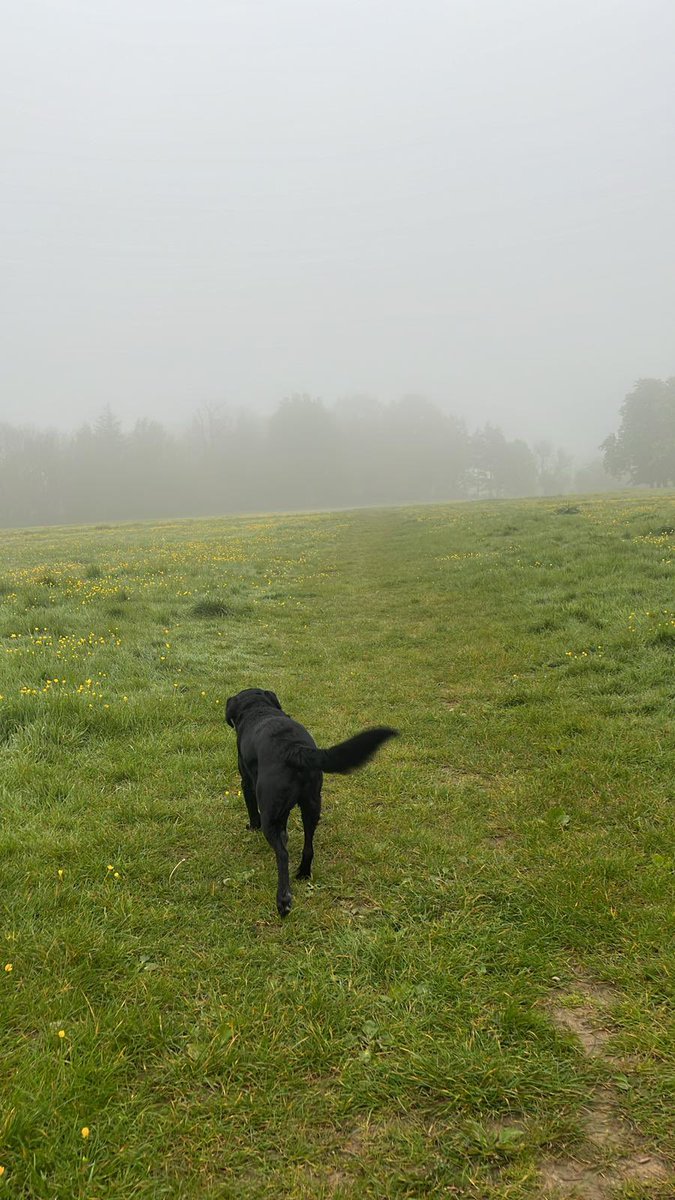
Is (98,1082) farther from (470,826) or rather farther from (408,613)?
(408,613)

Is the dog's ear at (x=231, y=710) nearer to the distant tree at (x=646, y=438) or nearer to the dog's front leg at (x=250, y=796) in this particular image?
the dog's front leg at (x=250, y=796)

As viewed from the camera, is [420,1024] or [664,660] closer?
[420,1024]

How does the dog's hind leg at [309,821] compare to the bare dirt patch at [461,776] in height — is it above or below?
above

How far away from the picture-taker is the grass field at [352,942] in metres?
2.66

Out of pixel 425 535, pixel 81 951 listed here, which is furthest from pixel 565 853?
pixel 425 535

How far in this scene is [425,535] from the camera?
28031mm

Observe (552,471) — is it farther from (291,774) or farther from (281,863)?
(281,863)

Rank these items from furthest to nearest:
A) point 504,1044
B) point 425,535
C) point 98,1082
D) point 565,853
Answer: point 425,535 → point 565,853 → point 504,1044 → point 98,1082

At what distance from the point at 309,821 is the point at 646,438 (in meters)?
90.9

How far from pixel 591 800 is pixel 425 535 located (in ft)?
76.5

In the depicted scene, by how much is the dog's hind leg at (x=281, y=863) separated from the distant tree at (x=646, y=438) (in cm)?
9021

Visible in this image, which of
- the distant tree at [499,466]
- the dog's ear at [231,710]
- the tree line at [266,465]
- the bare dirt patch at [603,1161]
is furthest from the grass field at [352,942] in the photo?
the distant tree at [499,466]

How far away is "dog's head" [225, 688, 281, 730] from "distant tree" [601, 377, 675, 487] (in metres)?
88.9

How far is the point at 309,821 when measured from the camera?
4430 mm
